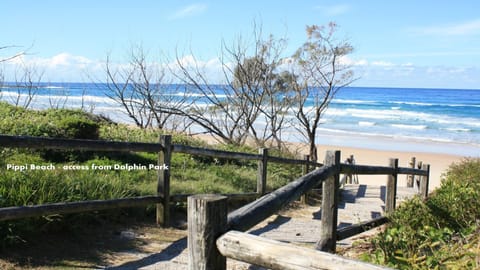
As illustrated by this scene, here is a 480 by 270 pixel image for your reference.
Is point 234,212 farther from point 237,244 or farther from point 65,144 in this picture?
point 65,144

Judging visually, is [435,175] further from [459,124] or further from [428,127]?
[459,124]

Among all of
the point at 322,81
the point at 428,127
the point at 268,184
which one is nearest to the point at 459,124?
the point at 428,127

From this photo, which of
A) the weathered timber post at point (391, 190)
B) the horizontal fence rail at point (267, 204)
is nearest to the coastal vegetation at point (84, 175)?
the horizontal fence rail at point (267, 204)

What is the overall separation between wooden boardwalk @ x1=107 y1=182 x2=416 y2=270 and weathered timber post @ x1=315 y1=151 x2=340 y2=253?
3.10 feet

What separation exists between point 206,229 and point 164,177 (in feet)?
13.8

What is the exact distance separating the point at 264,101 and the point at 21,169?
10.9 m

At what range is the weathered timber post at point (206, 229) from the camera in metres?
2.27

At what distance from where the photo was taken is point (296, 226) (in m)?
7.91

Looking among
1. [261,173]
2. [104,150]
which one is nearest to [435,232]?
[104,150]

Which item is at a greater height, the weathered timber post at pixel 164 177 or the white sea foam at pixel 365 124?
the white sea foam at pixel 365 124

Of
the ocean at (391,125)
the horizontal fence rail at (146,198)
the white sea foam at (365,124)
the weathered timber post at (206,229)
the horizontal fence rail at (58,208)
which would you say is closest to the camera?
the weathered timber post at (206,229)

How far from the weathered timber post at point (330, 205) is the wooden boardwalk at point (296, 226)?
0.95m

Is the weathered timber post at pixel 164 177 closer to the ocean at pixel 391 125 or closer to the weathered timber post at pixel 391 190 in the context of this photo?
the weathered timber post at pixel 391 190

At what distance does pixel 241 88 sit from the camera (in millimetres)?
15891
